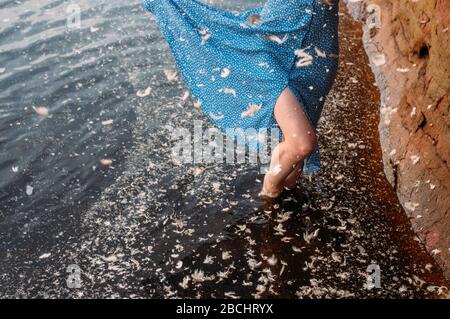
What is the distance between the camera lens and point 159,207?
13.1 ft

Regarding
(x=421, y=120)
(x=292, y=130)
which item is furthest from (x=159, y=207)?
(x=421, y=120)

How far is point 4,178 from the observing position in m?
4.26

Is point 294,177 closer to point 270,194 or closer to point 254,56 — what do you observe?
point 270,194

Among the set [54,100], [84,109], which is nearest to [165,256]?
[84,109]

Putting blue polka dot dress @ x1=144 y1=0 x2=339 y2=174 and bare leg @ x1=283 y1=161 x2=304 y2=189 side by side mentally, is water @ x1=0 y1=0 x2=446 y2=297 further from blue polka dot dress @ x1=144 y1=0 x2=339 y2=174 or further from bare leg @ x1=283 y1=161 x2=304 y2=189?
blue polka dot dress @ x1=144 y1=0 x2=339 y2=174

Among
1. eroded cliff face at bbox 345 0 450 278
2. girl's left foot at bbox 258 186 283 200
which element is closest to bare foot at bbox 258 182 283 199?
girl's left foot at bbox 258 186 283 200

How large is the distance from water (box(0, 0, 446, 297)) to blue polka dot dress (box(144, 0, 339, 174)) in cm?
57

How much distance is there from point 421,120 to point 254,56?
5.26 feet

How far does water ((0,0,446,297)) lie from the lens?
337cm

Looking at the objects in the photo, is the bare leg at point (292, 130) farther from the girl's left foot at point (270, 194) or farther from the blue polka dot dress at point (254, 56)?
the girl's left foot at point (270, 194)

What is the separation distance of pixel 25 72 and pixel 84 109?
110 cm

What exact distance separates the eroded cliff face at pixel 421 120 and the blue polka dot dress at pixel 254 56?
820 mm

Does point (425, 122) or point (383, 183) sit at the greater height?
A: point (425, 122)
